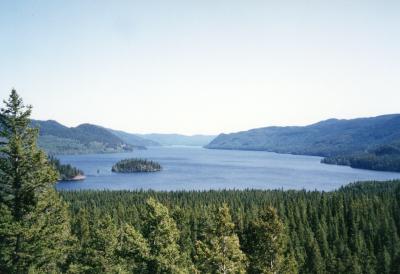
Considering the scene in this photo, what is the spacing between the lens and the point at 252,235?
41250 mm

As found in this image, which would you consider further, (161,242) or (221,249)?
(221,249)

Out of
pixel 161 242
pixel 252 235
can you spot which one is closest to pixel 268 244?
pixel 252 235

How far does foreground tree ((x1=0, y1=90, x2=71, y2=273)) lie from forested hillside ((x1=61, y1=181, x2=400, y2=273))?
25.0ft

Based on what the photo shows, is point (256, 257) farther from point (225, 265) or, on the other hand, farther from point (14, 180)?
point (14, 180)

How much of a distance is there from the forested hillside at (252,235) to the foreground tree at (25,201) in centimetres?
761

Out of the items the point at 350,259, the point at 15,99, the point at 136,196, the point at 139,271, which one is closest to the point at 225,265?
the point at 139,271

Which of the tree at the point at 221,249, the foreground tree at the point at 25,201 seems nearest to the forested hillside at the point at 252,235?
the tree at the point at 221,249

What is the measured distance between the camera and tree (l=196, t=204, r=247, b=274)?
3281cm

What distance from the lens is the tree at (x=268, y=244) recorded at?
39156 mm

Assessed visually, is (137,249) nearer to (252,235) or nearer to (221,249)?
(221,249)

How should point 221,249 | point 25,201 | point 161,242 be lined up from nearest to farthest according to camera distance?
1. point 25,201
2. point 161,242
3. point 221,249

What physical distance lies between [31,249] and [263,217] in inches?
879

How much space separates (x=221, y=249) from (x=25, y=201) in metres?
15.8

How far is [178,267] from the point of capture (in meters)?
32.8
